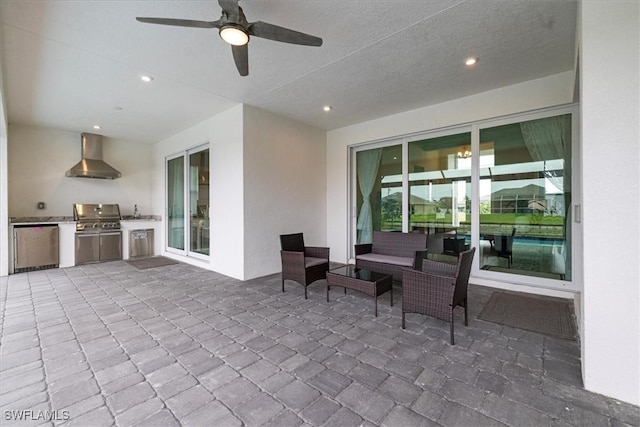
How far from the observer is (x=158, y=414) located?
1.63 meters

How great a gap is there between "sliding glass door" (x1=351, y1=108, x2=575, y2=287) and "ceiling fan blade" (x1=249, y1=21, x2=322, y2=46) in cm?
330

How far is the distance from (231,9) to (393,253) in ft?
12.2

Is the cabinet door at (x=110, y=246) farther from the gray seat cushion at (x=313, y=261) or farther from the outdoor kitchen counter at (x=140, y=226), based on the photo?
the gray seat cushion at (x=313, y=261)

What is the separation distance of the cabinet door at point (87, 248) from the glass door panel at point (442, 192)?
22.5 ft

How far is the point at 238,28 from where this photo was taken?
6.83 ft

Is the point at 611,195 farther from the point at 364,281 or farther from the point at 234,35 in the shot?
the point at 234,35

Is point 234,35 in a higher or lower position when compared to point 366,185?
higher

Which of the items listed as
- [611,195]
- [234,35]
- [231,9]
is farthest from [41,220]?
[611,195]

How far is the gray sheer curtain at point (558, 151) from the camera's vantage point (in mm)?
3730

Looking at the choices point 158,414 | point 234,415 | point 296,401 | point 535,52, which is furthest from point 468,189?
point 158,414

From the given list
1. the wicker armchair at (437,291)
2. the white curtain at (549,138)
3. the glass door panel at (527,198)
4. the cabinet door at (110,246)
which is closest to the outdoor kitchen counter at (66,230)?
the cabinet door at (110,246)

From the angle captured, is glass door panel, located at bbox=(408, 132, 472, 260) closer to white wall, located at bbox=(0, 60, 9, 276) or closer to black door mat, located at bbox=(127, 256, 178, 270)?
black door mat, located at bbox=(127, 256, 178, 270)

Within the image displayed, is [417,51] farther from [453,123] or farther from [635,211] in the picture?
[635,211]

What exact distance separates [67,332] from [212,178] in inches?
125
